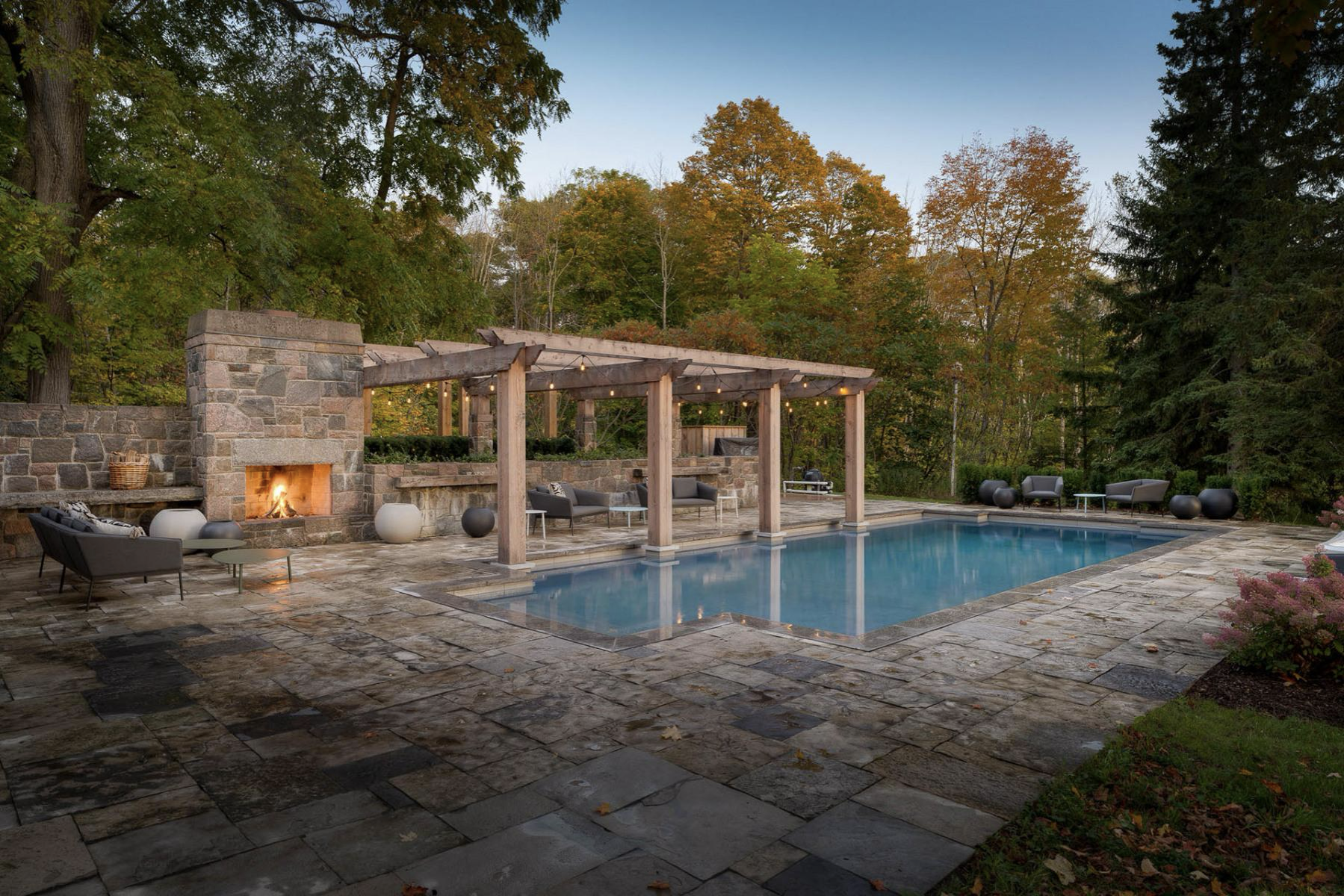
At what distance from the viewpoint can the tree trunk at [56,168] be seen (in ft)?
30.8

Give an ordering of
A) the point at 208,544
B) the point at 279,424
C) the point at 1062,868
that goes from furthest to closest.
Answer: the point at 279,424 < the point at 208,544 < the point at 1062,868

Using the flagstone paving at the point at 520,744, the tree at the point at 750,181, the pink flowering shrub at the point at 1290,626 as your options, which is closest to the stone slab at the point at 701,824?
the flagstone paving at the point at 520,744

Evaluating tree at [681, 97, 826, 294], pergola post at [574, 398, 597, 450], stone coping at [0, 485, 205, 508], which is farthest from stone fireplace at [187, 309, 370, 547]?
tree at [681, 97, 826, 294]

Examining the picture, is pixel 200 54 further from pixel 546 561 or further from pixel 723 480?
pixel 723 480

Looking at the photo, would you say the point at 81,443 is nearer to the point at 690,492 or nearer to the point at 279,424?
the point at 279,424

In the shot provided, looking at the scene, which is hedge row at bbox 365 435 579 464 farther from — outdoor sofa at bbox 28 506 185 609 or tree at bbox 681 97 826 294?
tree at bbox 681 97 826 294

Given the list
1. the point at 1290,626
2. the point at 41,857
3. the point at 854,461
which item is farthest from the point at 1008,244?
the point at 41,857

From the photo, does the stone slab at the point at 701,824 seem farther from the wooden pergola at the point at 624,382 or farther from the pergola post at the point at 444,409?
the pergola post at the point at 444,409

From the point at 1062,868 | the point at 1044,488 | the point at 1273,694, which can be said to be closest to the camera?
the point at 1062,868

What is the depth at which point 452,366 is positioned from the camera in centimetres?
927

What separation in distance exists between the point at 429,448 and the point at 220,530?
4.85 m

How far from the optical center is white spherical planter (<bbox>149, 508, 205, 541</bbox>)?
8602 mm

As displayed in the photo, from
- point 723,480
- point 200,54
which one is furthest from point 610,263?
point 200,54

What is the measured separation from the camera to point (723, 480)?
1541 centimetres
